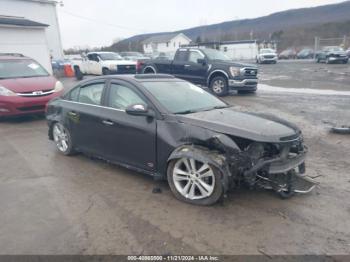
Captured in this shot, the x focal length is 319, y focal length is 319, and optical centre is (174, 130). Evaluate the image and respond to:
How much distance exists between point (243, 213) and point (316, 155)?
8.90ft

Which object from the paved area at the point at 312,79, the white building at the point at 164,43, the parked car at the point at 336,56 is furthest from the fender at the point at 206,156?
the white building at the point at 164,43

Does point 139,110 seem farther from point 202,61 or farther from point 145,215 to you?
point 202,61

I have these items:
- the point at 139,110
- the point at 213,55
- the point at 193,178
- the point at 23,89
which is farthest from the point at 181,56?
the point at 193,178

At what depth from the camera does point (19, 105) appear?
8.57 meters

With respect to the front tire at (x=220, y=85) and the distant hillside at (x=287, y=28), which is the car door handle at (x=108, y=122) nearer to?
the front tire at (x=220, y=85)

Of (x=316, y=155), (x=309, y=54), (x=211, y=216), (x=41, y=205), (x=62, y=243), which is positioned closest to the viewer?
(x=62, y=243)

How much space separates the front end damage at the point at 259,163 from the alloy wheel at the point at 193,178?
24 centimetres

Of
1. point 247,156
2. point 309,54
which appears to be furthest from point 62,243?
point 309,54

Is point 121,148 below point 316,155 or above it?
above

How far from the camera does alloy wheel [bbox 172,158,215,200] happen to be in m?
3.82

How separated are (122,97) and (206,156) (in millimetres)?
1820

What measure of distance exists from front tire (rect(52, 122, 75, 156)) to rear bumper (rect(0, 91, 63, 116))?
3.02 m

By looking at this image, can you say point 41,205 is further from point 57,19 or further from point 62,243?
Result: point 57,19

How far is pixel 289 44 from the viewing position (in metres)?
72.1
